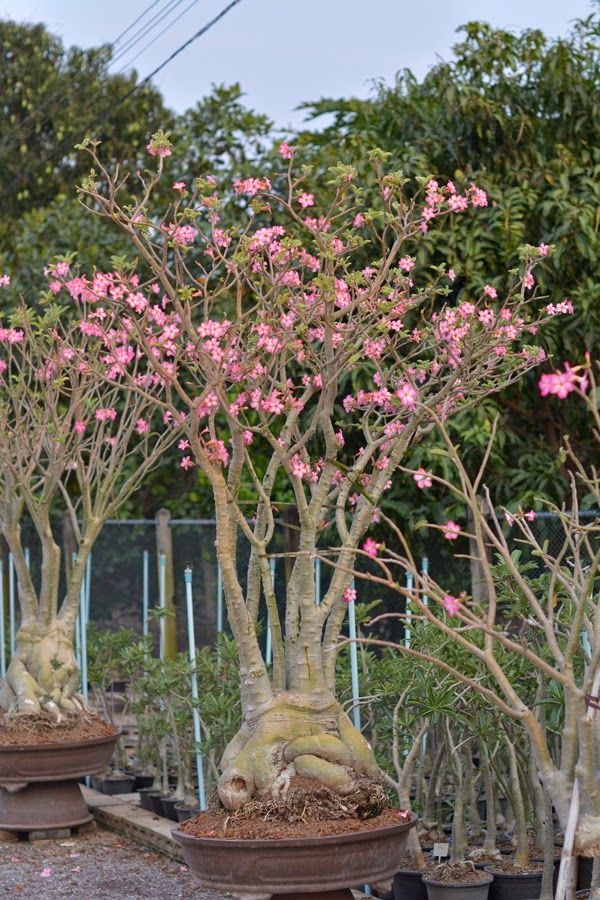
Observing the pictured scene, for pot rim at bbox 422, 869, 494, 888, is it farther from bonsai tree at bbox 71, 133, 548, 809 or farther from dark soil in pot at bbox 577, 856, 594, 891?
bonsai tree at bbox 71, 133, 548, 809

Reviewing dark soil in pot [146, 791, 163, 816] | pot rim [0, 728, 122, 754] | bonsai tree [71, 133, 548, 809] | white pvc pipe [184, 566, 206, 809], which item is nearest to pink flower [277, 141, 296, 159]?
bonsai tree [71, 133, 548, 809]

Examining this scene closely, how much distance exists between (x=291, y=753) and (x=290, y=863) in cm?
52

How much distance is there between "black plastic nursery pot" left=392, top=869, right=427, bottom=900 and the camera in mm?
5164

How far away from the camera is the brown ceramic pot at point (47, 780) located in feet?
22.7

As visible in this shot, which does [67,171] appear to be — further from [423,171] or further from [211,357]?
[211,357]

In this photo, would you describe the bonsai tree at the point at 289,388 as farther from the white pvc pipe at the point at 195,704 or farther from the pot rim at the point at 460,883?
the white pvc pipe at the point at 195,704

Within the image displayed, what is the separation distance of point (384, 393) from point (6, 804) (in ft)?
11.5

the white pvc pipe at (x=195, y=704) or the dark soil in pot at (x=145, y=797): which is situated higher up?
the white pvc pipe at (x=195, y=704)

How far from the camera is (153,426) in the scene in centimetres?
1101

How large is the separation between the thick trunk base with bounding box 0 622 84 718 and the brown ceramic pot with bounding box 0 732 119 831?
0.39 m

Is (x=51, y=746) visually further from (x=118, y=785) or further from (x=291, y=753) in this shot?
(x=291, y=753)

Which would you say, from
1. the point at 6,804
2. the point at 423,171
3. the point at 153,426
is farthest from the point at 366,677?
the point at 153,426

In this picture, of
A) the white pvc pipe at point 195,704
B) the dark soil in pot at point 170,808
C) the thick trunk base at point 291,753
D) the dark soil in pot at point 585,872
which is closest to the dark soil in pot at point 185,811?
the white pvc pipe at point 195,704

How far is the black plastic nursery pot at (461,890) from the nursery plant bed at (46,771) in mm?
2694
